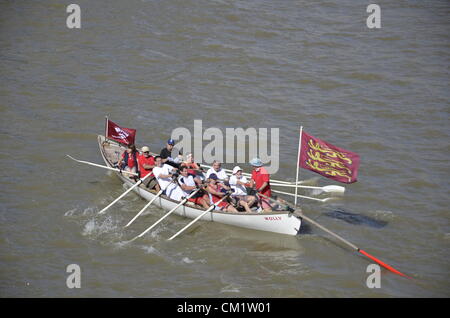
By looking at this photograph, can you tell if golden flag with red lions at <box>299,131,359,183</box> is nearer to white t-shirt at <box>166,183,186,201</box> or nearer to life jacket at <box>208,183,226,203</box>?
life jacket at <box>208,183,226,203</box>

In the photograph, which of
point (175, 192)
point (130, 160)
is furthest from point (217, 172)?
point (130, 160)

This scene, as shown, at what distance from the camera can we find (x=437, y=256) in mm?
→ 17609

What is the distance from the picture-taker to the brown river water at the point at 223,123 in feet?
55.3

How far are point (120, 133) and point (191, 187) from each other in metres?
3.68

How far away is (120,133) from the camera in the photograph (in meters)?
20.9

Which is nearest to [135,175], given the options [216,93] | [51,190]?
[51,190]

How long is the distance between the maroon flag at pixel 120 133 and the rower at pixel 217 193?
3.74m

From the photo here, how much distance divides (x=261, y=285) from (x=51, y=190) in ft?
28.2

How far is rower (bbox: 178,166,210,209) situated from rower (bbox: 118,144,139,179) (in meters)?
1.93

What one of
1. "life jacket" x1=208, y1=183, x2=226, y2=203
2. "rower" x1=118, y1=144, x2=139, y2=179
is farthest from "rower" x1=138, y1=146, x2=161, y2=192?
"life jacket" x1=208, y1=183, x2=226, y2=203

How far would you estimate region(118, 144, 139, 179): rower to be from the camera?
20.3 m

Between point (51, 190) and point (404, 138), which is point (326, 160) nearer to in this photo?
point (404, 138)

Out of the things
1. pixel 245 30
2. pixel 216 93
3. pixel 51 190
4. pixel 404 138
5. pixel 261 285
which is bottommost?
pixel 261 285

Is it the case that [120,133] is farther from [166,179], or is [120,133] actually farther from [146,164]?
[166,179]
